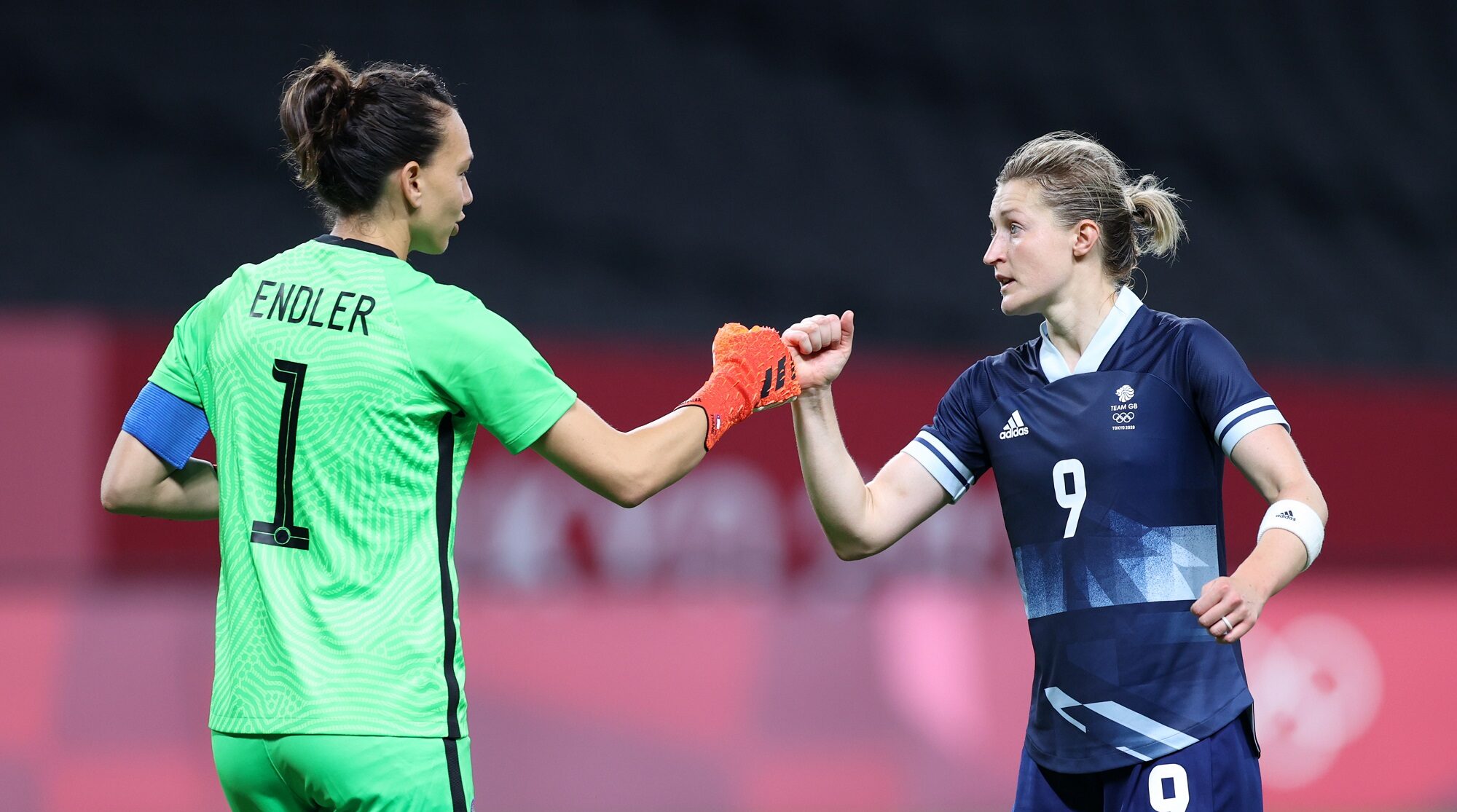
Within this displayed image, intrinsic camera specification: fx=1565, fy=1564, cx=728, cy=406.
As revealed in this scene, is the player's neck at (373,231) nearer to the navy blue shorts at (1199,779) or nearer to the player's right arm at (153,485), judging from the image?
the player's right arm at (153,485)

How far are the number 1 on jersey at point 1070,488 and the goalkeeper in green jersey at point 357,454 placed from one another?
0.92 meters

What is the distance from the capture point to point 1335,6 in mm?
12703

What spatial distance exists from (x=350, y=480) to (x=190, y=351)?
0.45m

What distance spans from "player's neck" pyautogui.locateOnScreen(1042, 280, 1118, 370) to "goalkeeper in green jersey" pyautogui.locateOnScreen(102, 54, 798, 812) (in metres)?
1.05

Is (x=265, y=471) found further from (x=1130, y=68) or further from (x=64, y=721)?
(x=1130, y=68)

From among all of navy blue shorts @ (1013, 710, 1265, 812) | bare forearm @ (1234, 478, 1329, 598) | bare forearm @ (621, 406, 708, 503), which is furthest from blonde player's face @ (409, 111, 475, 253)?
navy blue shorts @ (1013, 710, 1265, 812)

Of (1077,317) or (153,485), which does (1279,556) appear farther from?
(153,485)

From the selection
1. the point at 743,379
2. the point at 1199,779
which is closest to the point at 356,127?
the point at 743,379

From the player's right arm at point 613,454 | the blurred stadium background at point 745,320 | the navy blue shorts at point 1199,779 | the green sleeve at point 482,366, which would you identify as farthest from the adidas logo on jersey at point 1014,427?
the blurred stadium background at point 745,320

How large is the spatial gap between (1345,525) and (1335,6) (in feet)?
19.9

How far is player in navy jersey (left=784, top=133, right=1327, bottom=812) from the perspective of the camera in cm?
283

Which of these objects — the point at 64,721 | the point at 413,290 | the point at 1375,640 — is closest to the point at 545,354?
the point at 64,721

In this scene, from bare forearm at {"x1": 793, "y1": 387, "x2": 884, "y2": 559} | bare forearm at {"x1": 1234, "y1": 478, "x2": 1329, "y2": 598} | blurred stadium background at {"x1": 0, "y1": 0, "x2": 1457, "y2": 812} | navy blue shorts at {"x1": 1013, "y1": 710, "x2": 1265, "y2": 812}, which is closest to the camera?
bare forearm at {"x1": 1234, "y1": 478, "x2": 1329, "y2": 598}

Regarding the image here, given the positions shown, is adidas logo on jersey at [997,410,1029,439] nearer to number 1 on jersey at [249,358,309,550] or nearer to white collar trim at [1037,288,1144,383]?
white collar trim at [1037,288,1144,383]
